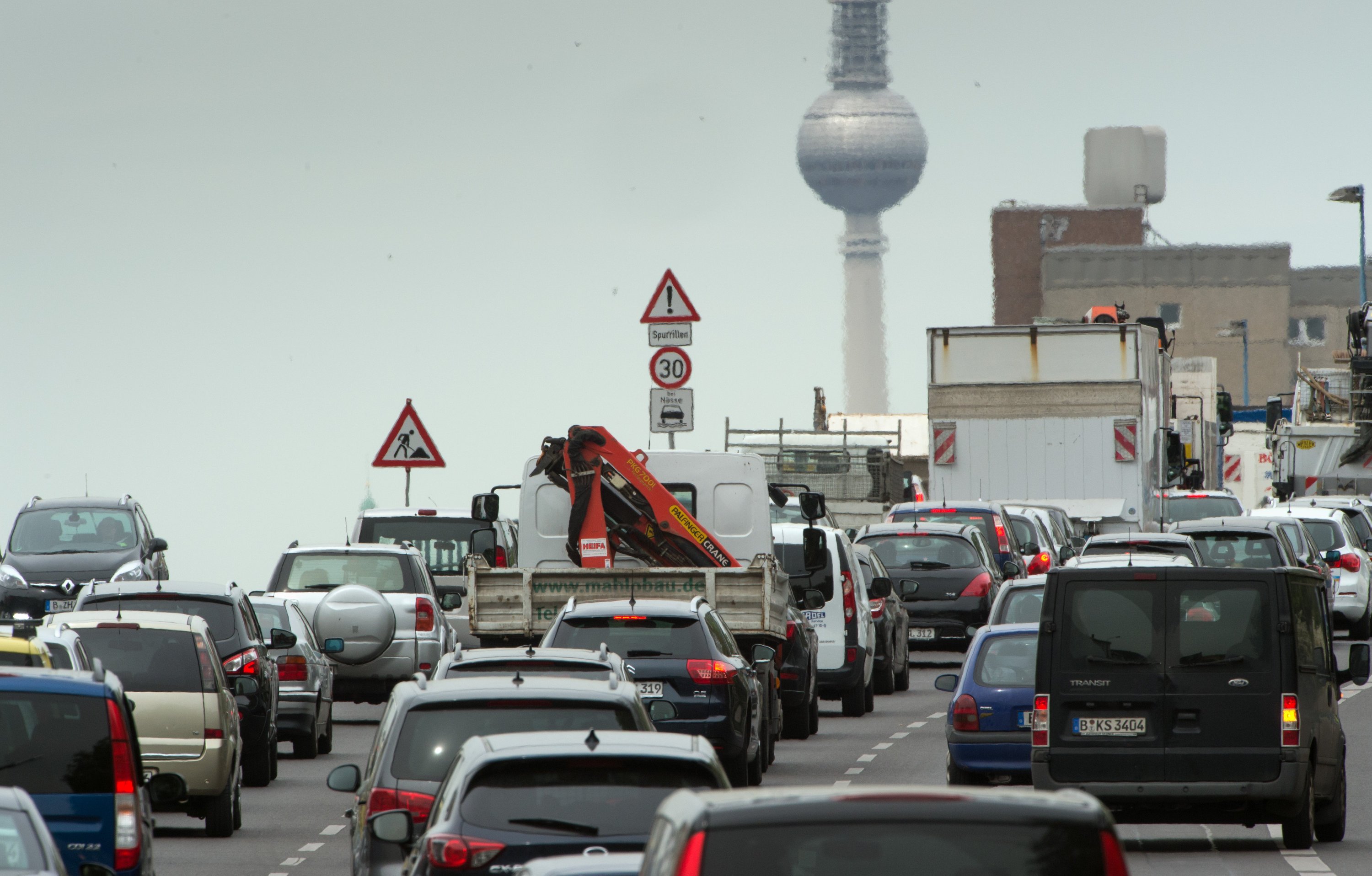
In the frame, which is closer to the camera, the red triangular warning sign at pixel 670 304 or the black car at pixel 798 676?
the black car at pixel 798 676

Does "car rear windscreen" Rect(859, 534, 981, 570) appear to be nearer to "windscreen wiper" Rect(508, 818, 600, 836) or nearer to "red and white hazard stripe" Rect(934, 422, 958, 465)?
"red and white hazard stripe" Rect(934, 422, 958, 465)

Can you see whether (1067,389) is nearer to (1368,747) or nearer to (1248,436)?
(1368,747)

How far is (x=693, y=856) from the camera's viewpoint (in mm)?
5797

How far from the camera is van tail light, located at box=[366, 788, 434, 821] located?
10.3 m

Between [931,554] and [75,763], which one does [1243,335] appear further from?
[75,763]

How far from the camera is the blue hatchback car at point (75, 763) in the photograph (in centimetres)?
1050

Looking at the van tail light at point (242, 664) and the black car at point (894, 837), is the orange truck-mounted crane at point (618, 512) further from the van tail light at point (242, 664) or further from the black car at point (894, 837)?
the black car at point (894, 837)

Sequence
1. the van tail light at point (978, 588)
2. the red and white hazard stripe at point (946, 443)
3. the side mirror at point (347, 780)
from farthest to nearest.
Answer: the red and white hazard stripe at point (946, 443), the van tail light at point (978, 588), the side mirror at point (347, 780)

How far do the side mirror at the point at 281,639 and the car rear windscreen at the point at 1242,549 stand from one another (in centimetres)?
1423

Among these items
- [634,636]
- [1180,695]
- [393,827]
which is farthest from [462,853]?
[634,636]

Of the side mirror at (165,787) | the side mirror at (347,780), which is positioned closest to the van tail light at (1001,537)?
the side mirror at (165,787)

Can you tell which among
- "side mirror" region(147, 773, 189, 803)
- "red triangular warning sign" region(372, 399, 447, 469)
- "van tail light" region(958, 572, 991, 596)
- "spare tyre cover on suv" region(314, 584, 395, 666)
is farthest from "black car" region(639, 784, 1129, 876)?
"van tail light" region(958, 572, 991, 596)

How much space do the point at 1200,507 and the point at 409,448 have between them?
67.7ft

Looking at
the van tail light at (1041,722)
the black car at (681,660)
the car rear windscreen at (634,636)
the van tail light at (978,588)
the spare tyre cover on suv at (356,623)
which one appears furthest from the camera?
the van tail light at (978,588)
